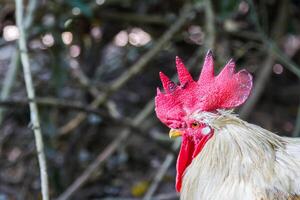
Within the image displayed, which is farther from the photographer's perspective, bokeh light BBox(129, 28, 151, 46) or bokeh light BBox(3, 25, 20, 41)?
bokeh light BBox(129, 28, 151, 46)

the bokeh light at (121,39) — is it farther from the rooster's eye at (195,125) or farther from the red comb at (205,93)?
the rooster's eye at (195,125)

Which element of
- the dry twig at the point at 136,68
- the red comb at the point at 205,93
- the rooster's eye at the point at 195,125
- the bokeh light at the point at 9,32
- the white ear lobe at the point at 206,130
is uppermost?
the bokeh light at the point at 9,32

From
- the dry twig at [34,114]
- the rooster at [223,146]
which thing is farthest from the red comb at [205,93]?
the dry twig at [34,114]

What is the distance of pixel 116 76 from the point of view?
6.02 metres

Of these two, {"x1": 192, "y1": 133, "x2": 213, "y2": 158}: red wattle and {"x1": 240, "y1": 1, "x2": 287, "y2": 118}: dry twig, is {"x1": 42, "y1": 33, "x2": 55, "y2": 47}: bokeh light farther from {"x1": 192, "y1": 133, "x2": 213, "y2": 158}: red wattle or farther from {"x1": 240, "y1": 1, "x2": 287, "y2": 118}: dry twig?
{"x1": 192, "y1": 133, "x2": 213, "y2": 158}: red wattle

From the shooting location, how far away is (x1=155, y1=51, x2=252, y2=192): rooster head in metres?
2.66

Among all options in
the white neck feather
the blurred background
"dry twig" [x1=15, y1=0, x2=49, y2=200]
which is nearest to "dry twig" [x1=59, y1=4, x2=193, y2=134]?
the blurred background

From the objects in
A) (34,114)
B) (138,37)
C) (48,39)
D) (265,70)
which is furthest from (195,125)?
(138,37)

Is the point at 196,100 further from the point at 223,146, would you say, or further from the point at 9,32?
the point at 9,32

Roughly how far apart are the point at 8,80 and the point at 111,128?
169 cm

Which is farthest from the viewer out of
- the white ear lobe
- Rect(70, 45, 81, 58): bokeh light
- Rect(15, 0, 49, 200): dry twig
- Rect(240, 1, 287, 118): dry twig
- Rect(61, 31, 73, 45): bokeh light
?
Rect(70, 45, 81, 58): bokeh light

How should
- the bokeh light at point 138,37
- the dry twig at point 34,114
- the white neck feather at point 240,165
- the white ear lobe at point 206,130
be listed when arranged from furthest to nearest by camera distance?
the bokeh light at point 138,37 < the dry twig at point 34,114 < the white ear lobe at point 206,130 < the white neck feather at point 240,165

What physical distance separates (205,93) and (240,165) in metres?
0.35

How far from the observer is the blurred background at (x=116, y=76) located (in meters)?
4.79
